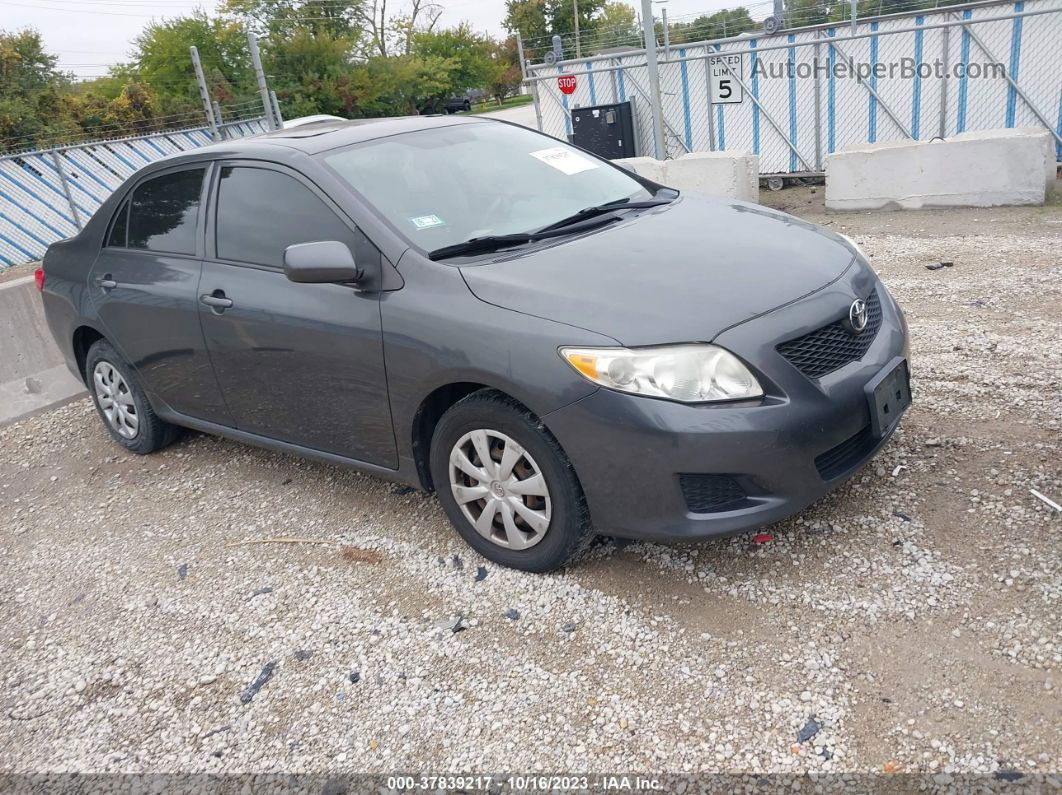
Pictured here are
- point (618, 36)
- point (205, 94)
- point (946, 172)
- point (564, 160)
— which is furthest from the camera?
point (618, 36)

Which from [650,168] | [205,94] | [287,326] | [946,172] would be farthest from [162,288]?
[205,94]

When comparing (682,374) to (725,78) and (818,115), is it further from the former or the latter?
(725,78)

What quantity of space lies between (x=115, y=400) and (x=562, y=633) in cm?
347

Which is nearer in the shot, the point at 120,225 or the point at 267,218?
the point at 267,218

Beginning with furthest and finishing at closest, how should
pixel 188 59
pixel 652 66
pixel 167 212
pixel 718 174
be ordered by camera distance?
1. pixel 188 59
2. pixel 652 66
3. pixel 718 174
4. pixel 167 212

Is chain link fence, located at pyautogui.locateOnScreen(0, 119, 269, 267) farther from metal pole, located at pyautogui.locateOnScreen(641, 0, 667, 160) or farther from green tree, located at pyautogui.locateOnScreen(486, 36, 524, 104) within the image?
green tree, located at pyautogui.locateOnScreen(486, 36, 524, 104)

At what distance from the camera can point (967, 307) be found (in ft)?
19.3

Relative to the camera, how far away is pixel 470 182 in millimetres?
3934

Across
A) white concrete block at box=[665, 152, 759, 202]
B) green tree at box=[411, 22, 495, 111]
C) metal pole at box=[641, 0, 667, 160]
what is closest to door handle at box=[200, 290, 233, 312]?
white concrete block at box=[665, 152, 759, 202]

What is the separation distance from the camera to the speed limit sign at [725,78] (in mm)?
12445

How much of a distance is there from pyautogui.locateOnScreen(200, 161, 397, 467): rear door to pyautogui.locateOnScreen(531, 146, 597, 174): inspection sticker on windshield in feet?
3.84

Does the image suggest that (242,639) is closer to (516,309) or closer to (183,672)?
(183,672)

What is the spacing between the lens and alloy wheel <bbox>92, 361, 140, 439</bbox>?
16.9 feet

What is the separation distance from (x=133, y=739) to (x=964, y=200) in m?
8.90
